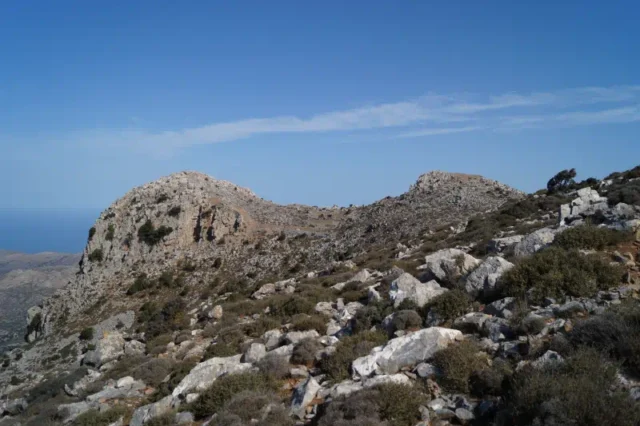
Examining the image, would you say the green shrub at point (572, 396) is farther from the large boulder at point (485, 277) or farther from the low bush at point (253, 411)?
the large boulder at point (485, 277)

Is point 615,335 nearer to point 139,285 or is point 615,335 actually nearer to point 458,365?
point 458,365

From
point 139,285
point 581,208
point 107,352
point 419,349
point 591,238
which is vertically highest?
point 581,208

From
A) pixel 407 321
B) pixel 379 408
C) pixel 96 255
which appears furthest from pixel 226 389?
pixel 96 255

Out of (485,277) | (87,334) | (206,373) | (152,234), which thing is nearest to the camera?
(206,373)

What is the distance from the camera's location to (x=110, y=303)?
37.3 meters

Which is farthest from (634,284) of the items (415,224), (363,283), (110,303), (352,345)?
(110,303)

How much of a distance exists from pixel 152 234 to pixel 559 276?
4096 cm

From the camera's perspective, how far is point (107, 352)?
19.5 metres

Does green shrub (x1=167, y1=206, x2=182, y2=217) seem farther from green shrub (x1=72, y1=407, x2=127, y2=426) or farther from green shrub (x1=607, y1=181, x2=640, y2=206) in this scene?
green shrub (x1=607, y1=181, x2=640, y2=206)

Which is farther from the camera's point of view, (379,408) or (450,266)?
(450,266)

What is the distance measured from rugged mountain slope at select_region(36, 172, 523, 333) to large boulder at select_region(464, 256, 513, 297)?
21559 millimetres

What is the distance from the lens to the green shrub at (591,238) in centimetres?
1188

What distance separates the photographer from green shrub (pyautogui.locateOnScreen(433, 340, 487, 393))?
7230mm

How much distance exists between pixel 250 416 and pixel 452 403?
3.62 m
